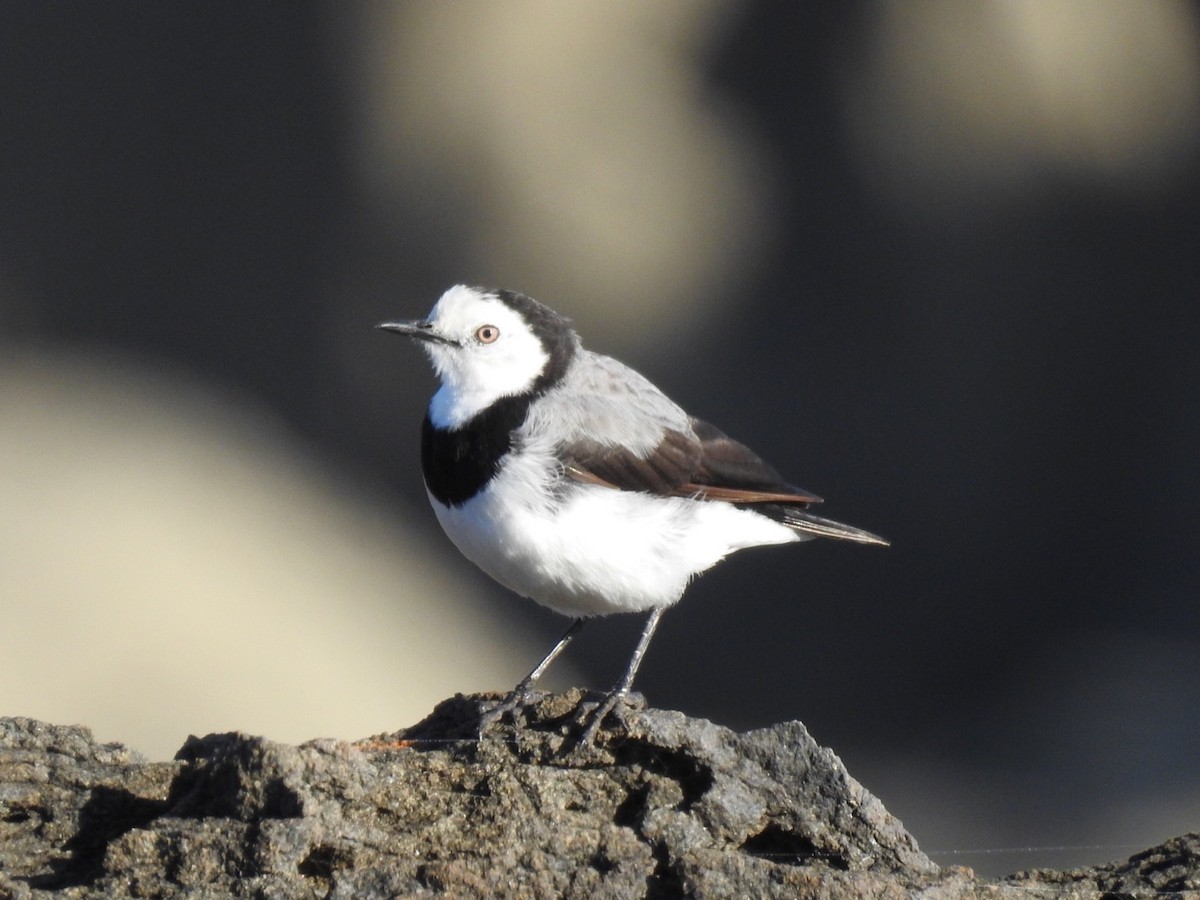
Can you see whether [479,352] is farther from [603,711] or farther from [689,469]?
[603,711]

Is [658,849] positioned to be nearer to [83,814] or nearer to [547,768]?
[547,768]

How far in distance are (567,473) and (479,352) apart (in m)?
0.48

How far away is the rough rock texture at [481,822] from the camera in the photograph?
268 centimetres

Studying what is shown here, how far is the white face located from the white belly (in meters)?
0.31

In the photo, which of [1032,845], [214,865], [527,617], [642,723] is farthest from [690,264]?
[214,865]

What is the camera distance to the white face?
4242mm

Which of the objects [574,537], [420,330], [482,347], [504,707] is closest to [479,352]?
[482,347]

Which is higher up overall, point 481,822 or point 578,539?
point 578,539

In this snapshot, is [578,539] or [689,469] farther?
[689,469]

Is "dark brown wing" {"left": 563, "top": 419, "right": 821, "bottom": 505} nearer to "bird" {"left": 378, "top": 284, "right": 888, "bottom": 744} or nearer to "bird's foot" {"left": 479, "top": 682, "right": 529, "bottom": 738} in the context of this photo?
"bird" {"left": 378, "top": 284, "right": 888, "bottom": 744}

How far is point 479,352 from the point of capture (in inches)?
168

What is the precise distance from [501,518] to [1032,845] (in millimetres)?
4537

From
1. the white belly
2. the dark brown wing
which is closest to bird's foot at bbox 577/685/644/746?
the white belly

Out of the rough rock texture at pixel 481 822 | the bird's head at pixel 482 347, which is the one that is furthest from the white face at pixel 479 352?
the rough rock texture at pixel 481 822
